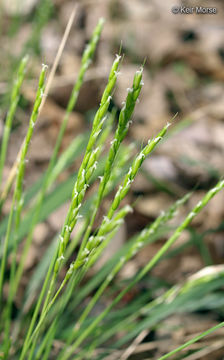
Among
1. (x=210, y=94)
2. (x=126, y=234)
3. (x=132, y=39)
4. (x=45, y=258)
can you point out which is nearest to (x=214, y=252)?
(x=126, y=234)

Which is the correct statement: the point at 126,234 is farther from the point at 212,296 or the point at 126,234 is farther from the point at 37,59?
the point at 37,59

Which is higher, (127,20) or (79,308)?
(127,20)

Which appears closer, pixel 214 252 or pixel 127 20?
pixel 214 252

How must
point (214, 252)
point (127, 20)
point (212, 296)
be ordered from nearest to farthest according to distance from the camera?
point (212, 296)
point (214, 252)
point (127, 20)

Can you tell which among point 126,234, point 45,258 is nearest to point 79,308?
point 45,258

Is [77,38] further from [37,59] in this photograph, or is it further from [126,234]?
[126,234]

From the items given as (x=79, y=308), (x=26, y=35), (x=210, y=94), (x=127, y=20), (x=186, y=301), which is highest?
(x=127, y=20)

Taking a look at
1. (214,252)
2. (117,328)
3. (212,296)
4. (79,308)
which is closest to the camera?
(117,328)
